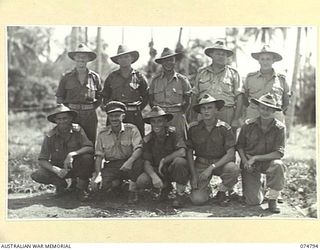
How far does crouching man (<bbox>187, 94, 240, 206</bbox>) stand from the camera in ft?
15.9

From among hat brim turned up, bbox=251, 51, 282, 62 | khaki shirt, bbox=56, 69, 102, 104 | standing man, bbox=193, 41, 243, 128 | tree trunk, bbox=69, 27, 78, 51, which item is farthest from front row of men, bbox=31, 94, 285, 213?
tree trunk, bbox=69, 27, 78, 51

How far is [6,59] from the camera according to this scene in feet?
16.0

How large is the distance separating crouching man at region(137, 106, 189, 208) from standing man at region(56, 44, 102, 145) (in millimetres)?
662

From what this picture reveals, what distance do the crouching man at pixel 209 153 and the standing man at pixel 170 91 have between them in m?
0.24

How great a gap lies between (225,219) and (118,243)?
3.42 ft

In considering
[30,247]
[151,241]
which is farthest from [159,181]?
[30,247]

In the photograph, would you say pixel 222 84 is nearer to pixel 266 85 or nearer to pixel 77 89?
pixel 266 85

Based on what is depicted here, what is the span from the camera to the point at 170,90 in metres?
5.13

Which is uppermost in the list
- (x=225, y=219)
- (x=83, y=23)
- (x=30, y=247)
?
(x=83, y=23)

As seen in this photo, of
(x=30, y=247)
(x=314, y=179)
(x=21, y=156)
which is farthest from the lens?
(x=21, y=156)

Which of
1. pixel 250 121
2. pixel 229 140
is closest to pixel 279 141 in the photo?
pixel 250 121

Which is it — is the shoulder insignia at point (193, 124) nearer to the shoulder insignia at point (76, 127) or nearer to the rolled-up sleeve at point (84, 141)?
the rolled-up sleeve at point (84, 141)

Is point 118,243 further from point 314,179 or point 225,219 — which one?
point 314,179

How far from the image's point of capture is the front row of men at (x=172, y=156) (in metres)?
4.83
